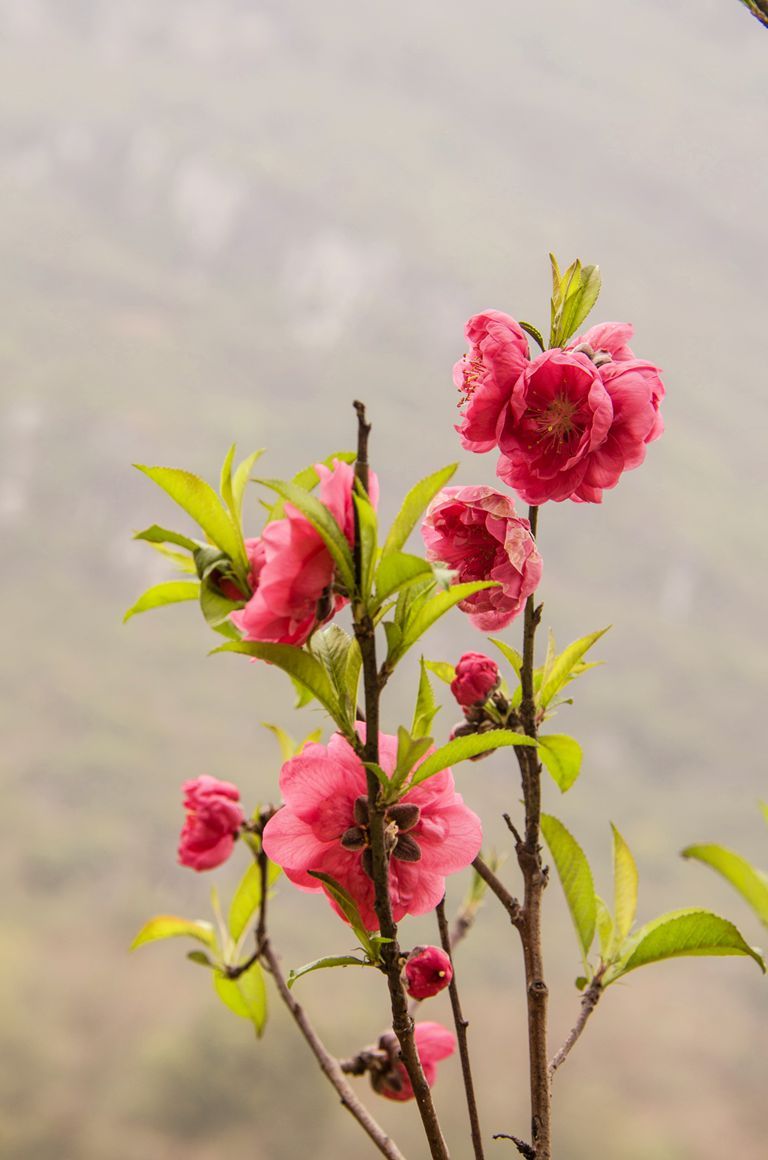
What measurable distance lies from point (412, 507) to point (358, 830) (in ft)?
0.52

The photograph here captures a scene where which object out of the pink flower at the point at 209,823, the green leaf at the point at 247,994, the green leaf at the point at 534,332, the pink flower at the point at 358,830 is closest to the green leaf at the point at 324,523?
the pink flower at the point at 358,830

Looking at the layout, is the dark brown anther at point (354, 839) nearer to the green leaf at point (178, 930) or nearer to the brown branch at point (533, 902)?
the brown branch at point (533, 902)

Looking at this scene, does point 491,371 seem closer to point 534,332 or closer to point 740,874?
point 534,332

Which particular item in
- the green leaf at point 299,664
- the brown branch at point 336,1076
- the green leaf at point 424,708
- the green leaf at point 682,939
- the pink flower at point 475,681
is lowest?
the brown branch at point 336,1076

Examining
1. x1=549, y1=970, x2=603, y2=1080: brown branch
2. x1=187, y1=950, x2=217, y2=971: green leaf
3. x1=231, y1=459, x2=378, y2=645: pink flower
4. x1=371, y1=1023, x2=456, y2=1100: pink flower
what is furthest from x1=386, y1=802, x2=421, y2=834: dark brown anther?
x1=187, y1=950, x2=217, y2=971: green leaf

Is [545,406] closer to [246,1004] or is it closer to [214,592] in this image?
[214,592]

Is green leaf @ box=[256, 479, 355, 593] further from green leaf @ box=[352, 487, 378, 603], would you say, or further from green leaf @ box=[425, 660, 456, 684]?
green leaf @ box=[425, 660, 456, 684]

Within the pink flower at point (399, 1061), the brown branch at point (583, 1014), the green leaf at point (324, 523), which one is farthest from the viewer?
the pink flower at point (399, 1061)

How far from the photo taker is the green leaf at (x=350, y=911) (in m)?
0.49

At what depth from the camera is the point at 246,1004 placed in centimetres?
101

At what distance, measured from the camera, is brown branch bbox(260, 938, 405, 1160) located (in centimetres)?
70

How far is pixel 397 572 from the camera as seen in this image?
441mm

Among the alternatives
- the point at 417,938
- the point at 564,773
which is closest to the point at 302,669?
the point at 564,773

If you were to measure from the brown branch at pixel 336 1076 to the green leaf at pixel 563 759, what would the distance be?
0.22 metres
